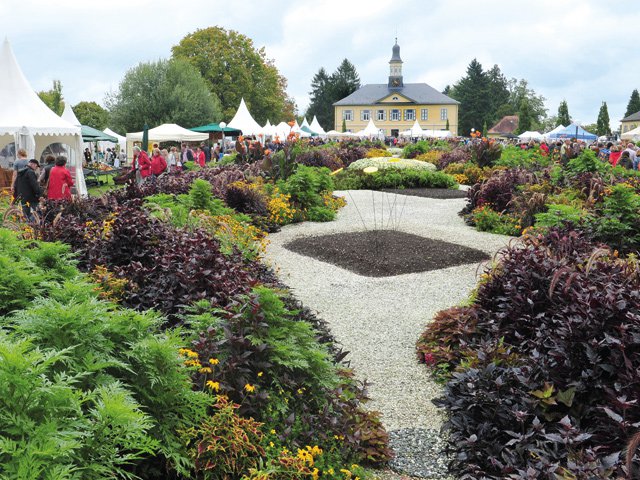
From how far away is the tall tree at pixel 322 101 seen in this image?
8900 cm

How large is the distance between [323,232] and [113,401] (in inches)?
360

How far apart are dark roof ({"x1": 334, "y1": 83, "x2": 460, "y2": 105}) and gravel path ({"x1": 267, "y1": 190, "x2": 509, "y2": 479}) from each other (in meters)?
75.3

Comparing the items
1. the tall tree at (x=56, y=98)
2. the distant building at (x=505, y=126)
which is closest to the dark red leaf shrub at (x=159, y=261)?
the tall tree at (x=56, y=98)

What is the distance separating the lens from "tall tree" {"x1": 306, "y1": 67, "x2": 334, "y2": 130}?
292ft

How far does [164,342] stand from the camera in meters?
2.86

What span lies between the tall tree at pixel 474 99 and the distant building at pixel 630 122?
1885 centimetres

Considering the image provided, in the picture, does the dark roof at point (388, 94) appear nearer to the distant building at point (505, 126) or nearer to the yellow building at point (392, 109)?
the yellow building at point (392, 109)

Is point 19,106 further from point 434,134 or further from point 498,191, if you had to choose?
point 434,134

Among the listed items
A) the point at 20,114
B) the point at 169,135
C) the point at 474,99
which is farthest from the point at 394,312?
the point at 474,99

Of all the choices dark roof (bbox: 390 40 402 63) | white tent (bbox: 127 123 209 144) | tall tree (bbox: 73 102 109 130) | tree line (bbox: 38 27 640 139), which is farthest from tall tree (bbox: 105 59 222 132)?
dark roof (bbox: 390 40 402 63)

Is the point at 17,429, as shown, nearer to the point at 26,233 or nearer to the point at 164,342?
the point at 164,342

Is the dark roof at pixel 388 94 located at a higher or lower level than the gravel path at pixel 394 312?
higher

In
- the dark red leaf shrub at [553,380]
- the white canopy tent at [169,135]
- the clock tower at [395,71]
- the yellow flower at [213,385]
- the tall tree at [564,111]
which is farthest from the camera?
the clock tower at [395,71]

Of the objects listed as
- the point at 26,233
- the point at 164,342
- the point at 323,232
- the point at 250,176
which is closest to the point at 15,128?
the point at 250,176
